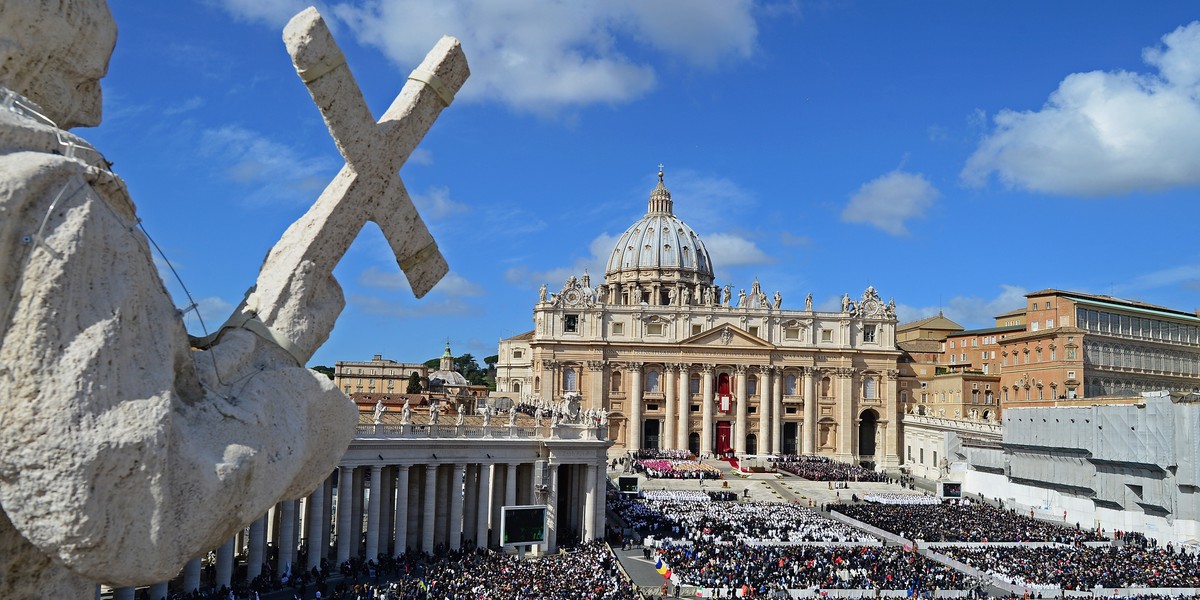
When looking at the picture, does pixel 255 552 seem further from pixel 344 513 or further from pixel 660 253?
pixel 660 253

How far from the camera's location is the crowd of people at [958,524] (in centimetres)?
4197

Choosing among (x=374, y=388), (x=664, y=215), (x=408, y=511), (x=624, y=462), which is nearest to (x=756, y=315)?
(x=624, y=462)

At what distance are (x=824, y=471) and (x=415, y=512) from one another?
45386 mm

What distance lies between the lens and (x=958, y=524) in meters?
44.9

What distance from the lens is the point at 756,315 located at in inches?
3868

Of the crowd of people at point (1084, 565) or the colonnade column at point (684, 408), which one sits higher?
the colonnade column at point (684, 408)

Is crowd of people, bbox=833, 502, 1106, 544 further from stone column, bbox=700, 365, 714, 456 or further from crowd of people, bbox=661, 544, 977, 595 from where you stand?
stone column, bbox=700, 365, 714, 456

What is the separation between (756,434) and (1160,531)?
2072 inches

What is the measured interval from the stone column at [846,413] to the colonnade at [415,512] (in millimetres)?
59405

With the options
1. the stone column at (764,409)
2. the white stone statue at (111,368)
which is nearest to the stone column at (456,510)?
the white stone statue at (111,368)

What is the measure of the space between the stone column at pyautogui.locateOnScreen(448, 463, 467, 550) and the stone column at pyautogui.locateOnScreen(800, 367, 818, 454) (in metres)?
64.1

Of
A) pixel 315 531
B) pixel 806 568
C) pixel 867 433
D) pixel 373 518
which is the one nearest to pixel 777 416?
pixel 867 433

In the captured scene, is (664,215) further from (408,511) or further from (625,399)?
(408,511)

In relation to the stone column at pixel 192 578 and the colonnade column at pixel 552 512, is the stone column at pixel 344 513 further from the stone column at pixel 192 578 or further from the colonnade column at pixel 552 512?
the colonnade column at pixel 552 512
